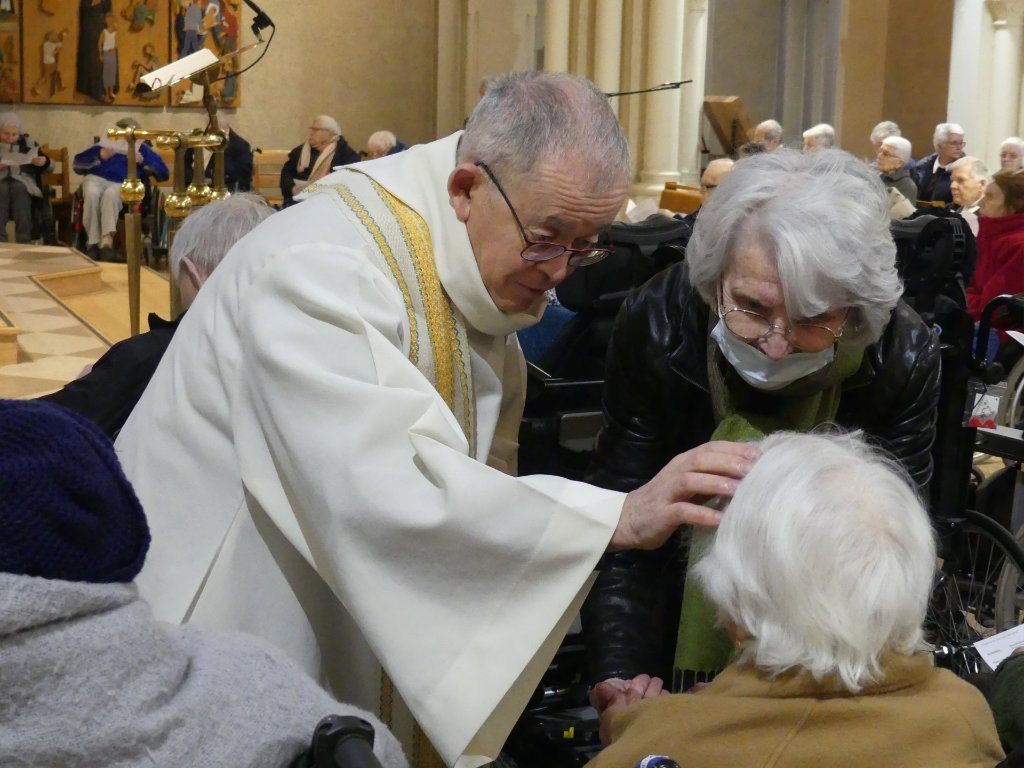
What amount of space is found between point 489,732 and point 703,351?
0.83 meters

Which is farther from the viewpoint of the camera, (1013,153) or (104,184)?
(104,184)

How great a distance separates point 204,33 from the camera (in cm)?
1595

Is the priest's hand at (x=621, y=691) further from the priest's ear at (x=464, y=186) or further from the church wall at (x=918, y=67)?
the church wall at (x=918, y=67)

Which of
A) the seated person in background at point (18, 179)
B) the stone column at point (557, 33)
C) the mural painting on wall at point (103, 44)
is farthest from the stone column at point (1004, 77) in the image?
the seated person in background at point (18, 179)

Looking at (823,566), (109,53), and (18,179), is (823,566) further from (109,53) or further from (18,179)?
(109,53)

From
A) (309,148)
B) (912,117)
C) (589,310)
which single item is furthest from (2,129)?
(589,310)

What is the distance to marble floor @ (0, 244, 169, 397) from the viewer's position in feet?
22.9

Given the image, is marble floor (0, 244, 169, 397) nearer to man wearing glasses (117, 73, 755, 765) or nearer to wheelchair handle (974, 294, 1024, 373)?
wheelchair handle (974, 294, 1024, 373)

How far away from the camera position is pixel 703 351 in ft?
7.14

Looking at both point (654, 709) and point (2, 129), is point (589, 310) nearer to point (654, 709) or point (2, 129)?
point (654, 709)

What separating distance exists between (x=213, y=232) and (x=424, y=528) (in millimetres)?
1702

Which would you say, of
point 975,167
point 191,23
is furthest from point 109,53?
point 975,167

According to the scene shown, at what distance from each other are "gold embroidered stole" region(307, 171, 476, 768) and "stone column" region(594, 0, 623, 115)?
11165 millimetres

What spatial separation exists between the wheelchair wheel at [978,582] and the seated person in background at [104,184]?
1075cm
